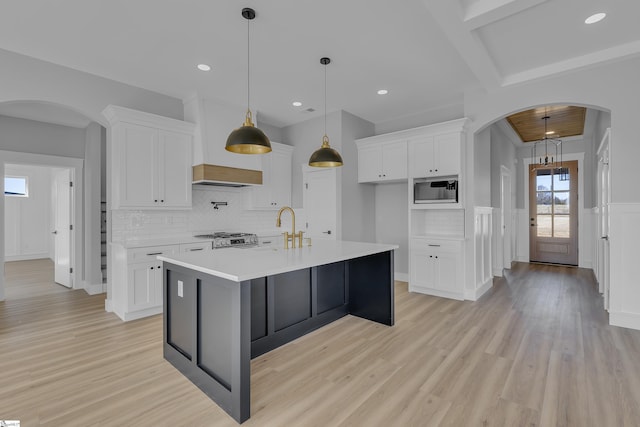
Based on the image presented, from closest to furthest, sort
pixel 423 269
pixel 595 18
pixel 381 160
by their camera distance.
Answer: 1. pixel 595 18
2. pixel 423 269
3. pixel 381 160

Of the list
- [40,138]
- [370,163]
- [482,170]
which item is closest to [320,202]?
[370,163]

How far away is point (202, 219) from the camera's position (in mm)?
4906

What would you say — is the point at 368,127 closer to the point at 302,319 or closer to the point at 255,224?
the point at 255,224

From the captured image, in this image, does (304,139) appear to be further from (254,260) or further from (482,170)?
(254,260)

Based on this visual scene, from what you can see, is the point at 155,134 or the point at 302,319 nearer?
the point at 302,319

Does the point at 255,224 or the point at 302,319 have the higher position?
the point at 255,224

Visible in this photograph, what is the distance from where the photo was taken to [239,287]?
1885 millimetres

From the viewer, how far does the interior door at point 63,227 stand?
17.4 ft

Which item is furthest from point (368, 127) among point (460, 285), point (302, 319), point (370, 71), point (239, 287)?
point (239, 287)

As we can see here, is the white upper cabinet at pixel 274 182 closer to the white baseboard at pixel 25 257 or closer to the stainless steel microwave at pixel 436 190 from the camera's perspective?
the stainless steel microwave at pixel 436 190

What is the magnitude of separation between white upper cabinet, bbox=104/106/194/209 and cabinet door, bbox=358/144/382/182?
108 inches

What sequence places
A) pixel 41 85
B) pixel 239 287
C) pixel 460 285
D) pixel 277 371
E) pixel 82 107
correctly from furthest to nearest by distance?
pixel 460 285
pixel 82 107
pixel 41 85
pixel 277 371
pixel 239 287

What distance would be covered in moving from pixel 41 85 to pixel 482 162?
5795mm

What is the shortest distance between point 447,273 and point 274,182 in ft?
10.6
